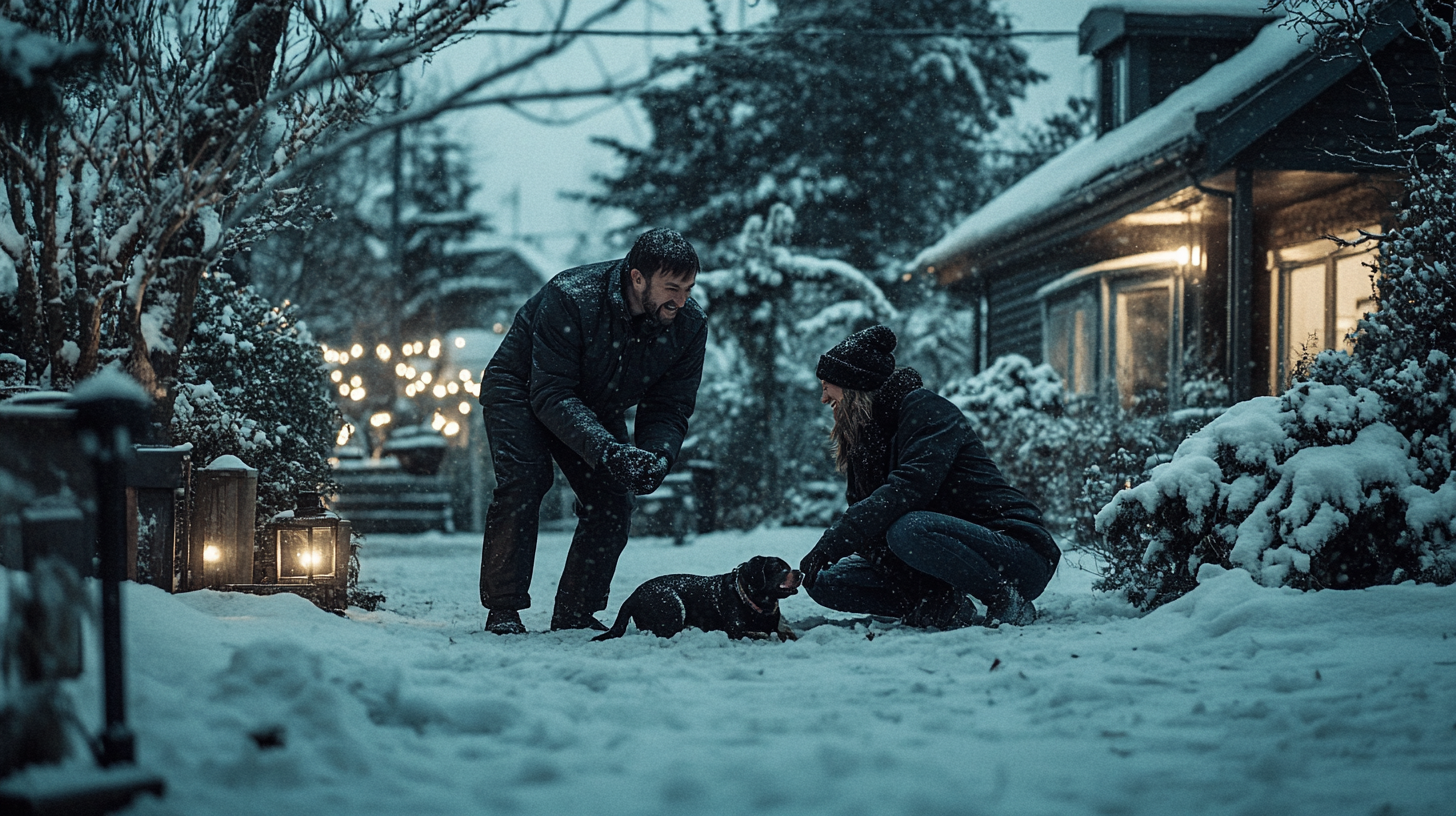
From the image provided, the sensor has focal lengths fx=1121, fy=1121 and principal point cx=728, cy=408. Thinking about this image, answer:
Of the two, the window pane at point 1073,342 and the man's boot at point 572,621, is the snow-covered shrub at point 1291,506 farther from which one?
the window pane at point 1073,342

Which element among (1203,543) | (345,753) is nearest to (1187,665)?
(1203,543)

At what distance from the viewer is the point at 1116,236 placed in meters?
12.1

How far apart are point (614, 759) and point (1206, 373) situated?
9.04 m

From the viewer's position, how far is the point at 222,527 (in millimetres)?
4211

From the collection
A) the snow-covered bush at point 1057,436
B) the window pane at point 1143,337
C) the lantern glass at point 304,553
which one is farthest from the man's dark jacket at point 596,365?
the window pane at point 1143,337

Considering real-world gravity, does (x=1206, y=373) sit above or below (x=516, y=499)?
above

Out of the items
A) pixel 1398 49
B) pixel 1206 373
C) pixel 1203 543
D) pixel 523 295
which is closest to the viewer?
pixel 1203 543

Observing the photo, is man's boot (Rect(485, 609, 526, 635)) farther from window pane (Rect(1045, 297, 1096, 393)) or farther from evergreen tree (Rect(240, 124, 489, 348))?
evergreen tree (Rect(240, 124, 489, 348))


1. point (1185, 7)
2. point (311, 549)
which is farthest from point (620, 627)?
point (1185, 7)

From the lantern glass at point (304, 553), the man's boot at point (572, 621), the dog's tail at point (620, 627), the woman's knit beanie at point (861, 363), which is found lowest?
the man's boot at point (572, 621)

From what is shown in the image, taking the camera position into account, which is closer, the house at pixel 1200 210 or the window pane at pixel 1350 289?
the house at pixel 1200 210

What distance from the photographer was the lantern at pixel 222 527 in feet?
13.7

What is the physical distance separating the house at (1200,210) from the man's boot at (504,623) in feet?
14.7

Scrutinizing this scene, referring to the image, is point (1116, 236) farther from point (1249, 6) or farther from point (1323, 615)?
point (1323, 615)
